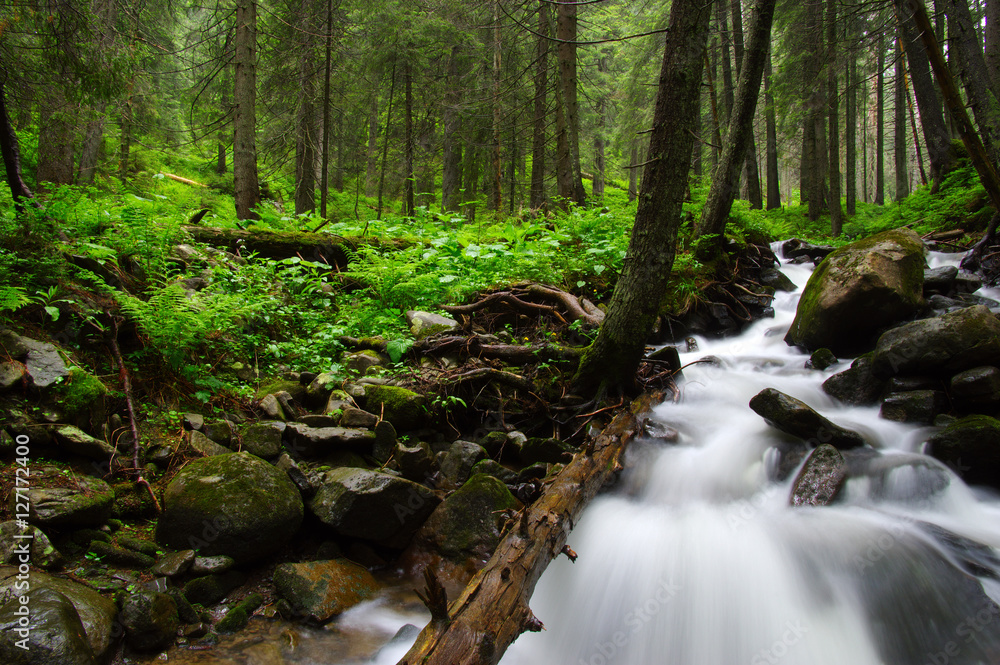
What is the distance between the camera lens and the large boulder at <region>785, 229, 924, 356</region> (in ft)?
20.1

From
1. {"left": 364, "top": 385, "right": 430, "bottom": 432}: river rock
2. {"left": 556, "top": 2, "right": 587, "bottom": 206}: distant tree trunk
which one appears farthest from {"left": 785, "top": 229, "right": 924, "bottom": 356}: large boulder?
{"left": 556, "top": 2, "right": 587, "bottom": 206}: distant tree trunk

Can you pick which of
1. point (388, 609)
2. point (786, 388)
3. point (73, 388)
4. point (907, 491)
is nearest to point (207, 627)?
point (388, 609)

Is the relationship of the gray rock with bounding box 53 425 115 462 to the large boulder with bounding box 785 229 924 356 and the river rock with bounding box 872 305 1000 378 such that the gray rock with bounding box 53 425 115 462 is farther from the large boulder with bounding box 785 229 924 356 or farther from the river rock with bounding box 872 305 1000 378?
the large boulder with bounding box 785 229 924 356

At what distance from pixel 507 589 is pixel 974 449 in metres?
4.10

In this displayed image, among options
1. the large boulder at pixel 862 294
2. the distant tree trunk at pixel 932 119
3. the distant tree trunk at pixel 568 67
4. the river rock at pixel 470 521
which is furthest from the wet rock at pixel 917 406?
the distant tree trunk at pixel 932 119

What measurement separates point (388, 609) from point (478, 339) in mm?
3052

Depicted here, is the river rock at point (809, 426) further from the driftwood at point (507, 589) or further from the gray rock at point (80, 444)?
the gray rock at point (80, 444)

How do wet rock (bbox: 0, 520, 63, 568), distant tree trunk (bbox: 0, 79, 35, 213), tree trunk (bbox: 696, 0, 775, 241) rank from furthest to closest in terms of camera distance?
tree trunk (bbox: 696, 0, 775, 241), distant tree trunk (bbox: 0, 79, 35, 213), wet rock (bbox: 0, 520, 63, 568)

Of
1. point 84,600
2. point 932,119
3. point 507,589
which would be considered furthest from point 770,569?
point 932,119

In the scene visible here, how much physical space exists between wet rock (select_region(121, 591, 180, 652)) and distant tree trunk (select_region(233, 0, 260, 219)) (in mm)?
7527

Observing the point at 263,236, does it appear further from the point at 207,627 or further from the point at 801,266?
the point at 801,266

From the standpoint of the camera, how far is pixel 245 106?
29.5 ft

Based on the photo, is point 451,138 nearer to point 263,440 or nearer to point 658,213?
point 658,213

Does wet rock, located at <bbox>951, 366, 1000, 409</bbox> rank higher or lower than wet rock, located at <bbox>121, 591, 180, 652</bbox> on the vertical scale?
higher
